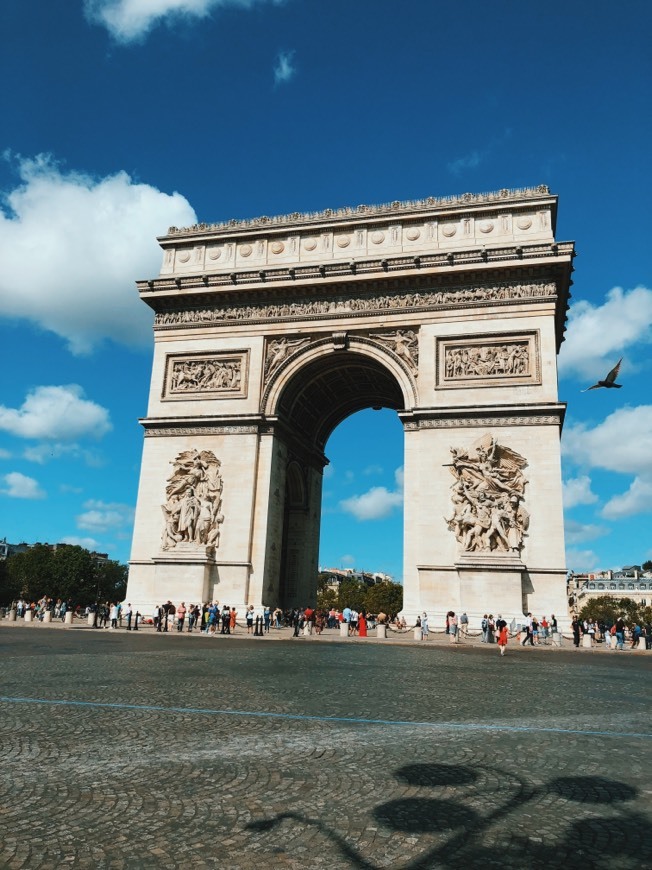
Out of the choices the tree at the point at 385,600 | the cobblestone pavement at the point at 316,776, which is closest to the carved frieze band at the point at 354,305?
the cobblestone pavement at the point at 316,776

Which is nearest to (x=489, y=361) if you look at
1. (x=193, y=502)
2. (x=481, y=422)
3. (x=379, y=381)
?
(x=481, y=422)

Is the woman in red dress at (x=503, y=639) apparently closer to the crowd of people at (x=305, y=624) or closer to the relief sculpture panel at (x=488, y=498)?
the crowd of people at (x=305, y=624)

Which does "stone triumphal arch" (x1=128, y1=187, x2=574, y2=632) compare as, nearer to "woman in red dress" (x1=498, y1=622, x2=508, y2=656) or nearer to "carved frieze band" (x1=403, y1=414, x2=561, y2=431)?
"carved frieze band" (x1=403, y1=414, x2=561, y2=431)

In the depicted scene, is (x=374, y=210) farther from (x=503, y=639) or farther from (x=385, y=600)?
(x=385, y=600)

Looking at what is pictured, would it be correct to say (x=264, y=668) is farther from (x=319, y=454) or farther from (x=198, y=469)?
(x=319, y=454)

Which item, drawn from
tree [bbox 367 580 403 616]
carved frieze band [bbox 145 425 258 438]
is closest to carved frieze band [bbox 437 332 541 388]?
carved frieze band [bbox 145 425 258 438]
